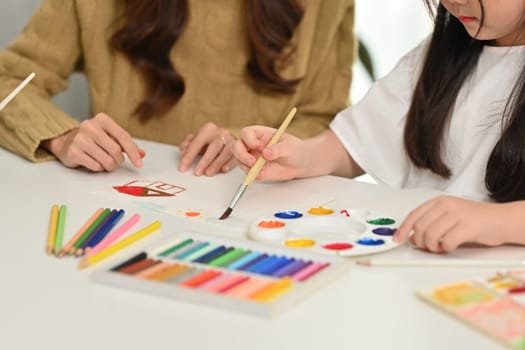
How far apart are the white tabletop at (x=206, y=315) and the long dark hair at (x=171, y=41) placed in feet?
2.16

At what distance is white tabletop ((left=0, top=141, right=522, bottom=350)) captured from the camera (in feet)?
2.13

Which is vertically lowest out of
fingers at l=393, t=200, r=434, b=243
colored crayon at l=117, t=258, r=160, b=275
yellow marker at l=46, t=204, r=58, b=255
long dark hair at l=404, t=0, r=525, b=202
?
yellow marker at l=46, t=204, r=58, b=255

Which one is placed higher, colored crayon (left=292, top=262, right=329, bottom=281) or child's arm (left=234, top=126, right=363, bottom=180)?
child's arm (left=234, top=126, right=363, bottom=180)

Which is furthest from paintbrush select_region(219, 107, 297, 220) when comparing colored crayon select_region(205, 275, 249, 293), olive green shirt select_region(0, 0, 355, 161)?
olive green shirt select_region(0, 0, 355, 161)

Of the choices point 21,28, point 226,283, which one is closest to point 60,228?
point 226,283

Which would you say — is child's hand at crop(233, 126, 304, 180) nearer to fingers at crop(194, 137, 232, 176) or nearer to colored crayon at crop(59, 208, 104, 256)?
fingers at crop(194, 137, 232, 176)

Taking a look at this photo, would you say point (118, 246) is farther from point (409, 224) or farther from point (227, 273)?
point (409, 224)

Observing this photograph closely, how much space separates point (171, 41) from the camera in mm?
1510

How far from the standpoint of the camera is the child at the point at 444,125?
111 cm

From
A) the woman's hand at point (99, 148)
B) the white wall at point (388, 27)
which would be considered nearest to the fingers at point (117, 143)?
the woman's hand at point (99, 148)

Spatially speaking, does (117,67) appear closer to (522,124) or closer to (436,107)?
(436,107)

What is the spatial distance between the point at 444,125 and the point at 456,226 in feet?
1.41

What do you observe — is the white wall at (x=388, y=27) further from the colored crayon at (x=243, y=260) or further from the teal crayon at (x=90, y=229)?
the colored crayon at (x=243, y=260)

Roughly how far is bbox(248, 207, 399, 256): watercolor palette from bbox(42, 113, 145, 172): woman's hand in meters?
0.30
